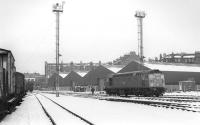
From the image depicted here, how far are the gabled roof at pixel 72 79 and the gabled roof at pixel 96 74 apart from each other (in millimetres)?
6594

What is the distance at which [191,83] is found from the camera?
66.1 metres

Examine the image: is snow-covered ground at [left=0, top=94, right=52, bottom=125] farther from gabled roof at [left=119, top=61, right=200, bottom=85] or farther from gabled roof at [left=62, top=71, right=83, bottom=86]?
gabled roof at [left=62, top=71, right=83, bottom=86]

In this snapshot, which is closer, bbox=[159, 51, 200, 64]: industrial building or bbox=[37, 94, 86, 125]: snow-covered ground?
bbox=[37, 94, 86, 125]: snow-covered ground

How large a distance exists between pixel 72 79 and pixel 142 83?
2716 inches

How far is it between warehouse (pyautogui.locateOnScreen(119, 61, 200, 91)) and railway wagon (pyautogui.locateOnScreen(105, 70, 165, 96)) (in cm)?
2038

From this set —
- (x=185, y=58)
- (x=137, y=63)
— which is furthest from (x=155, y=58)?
(x=137, y=63)

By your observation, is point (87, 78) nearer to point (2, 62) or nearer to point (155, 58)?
point (155, 58)

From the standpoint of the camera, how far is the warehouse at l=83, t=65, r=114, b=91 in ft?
283

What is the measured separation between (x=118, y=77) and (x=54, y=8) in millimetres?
16440

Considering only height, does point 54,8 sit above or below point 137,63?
above

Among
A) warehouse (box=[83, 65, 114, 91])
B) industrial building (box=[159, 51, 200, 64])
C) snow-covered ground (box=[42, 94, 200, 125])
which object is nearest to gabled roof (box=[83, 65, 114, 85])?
warehouse (box=[83, 65, 114, 91])

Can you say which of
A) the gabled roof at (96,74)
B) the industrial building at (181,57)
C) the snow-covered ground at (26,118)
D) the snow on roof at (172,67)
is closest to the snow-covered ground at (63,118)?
the snow-covered ground at (26,118)

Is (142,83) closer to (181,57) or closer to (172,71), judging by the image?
(172,71)

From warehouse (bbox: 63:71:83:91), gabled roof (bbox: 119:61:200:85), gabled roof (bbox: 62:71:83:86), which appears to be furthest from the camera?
gabled roof (bbox: 62:71:83:86)
